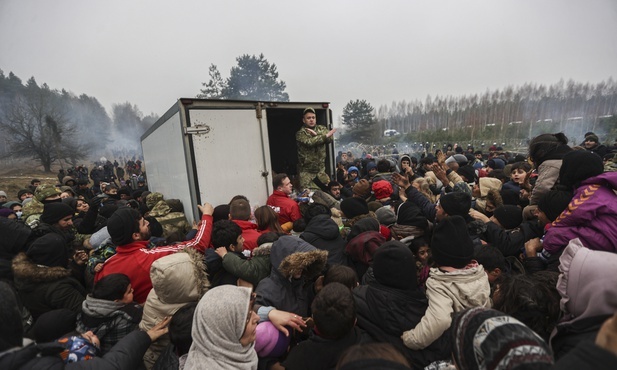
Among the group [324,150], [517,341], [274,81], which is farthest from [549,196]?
[274,81]

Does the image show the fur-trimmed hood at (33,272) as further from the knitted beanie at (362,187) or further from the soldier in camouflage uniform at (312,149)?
the soldier in camouflage uniform at (312,149)

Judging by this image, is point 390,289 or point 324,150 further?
point 324,150

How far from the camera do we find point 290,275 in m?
2.29

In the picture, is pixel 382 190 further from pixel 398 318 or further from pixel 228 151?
pixel 398 318

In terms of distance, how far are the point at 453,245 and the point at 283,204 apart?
3.17 metres

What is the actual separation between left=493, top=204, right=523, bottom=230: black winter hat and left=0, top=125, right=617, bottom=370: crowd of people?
0.6 inches

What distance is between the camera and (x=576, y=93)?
116ft

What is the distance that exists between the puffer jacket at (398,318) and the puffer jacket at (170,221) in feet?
13.4

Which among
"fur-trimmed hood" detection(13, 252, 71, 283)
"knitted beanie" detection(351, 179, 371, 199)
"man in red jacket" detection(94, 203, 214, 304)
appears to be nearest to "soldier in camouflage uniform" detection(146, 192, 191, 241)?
"man in red jacket" detection(94, 203, 214, 304)

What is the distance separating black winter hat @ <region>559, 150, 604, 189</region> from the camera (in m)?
2.38

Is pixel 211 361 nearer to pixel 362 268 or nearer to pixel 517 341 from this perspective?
pixel 517 341

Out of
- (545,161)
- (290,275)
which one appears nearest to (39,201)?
(290,275)

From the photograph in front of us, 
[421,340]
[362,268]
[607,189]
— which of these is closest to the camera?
[421,340]

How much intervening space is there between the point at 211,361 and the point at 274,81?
41.8 m
